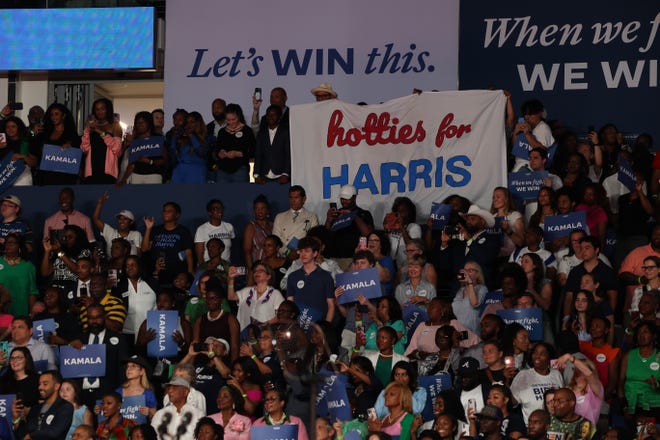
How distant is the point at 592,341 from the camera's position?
13500 mm

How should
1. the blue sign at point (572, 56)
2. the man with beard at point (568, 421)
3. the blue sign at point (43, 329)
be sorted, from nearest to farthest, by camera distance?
1. the man with beard at point (568, 421)
2. the blue sign at point (43, 329)
3. the blue sign at point (572, 56)

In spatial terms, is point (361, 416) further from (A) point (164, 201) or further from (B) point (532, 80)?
(B) point (532, 80)

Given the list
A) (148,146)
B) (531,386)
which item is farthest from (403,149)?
(531,386)

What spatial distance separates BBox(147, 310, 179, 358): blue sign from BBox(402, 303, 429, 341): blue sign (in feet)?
6.87

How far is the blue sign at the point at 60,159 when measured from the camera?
17.0 metres

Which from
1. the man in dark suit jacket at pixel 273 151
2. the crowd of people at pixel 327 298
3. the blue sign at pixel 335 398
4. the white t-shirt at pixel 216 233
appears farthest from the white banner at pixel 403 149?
the blue sign at pixel 335 398

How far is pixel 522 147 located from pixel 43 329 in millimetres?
5158

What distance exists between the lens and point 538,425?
39.7 ft

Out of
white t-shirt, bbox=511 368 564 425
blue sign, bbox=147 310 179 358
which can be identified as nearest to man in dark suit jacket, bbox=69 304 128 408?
blue sign, bbox=147 310 179 358

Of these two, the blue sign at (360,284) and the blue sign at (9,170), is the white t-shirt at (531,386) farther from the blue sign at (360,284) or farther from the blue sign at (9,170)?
the blue sign at (9,170)

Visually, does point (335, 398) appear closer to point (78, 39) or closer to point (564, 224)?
point (564, 224)

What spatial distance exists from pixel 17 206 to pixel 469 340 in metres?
5.47

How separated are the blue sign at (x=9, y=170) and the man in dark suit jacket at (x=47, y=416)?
3948mm

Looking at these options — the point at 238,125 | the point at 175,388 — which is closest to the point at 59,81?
the point at 238,125
